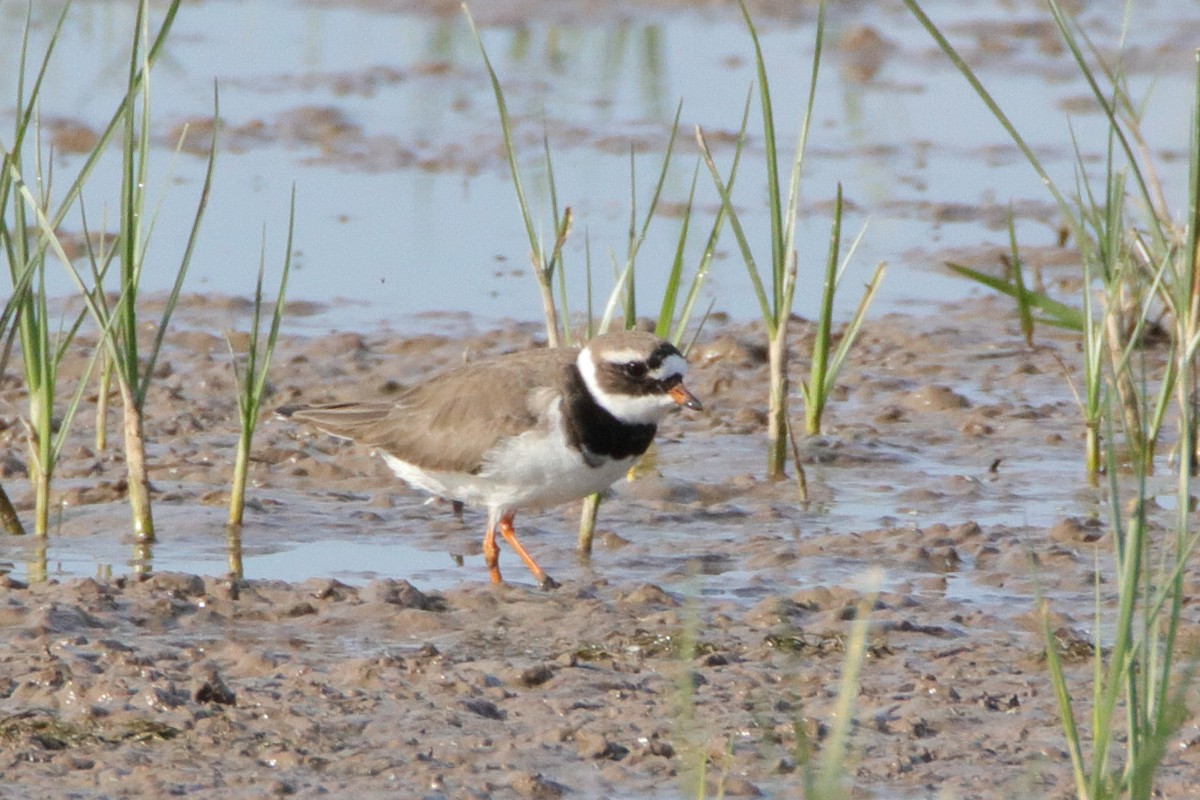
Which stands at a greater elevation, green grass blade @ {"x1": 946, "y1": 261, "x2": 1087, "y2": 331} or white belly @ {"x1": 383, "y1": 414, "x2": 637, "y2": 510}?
green grass blade @ {"x1": 946, "y1": 261, "x2": 1087, "y2": 331}

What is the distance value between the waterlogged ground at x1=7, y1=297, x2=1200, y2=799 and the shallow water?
1.70 meters

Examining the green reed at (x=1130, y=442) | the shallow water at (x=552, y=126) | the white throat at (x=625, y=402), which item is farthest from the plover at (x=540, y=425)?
the shallow water at (x=552, y=126)

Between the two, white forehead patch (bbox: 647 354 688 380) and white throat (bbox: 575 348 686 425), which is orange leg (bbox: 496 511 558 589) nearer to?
white throat (bbox: 575 348 686 425)

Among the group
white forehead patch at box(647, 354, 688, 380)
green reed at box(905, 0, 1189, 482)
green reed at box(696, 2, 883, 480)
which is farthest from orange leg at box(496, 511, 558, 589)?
green reed at box(905, 0, 1189, 482)

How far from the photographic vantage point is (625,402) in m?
6.40

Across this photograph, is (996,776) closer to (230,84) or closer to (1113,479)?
(1113,479)

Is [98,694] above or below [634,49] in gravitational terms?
below

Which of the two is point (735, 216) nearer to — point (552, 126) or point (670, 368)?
point (670, 368)

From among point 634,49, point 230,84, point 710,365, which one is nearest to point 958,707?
point 710,365

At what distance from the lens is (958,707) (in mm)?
5047

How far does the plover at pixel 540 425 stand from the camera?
6328 millimetres

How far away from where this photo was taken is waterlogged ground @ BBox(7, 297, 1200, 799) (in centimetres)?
453

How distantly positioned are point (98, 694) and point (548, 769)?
1.15 metres

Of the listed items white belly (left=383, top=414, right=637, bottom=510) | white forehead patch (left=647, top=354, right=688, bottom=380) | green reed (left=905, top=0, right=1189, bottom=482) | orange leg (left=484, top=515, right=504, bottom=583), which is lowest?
orange leg (left=484, top=515, right=504, bottom=583)
